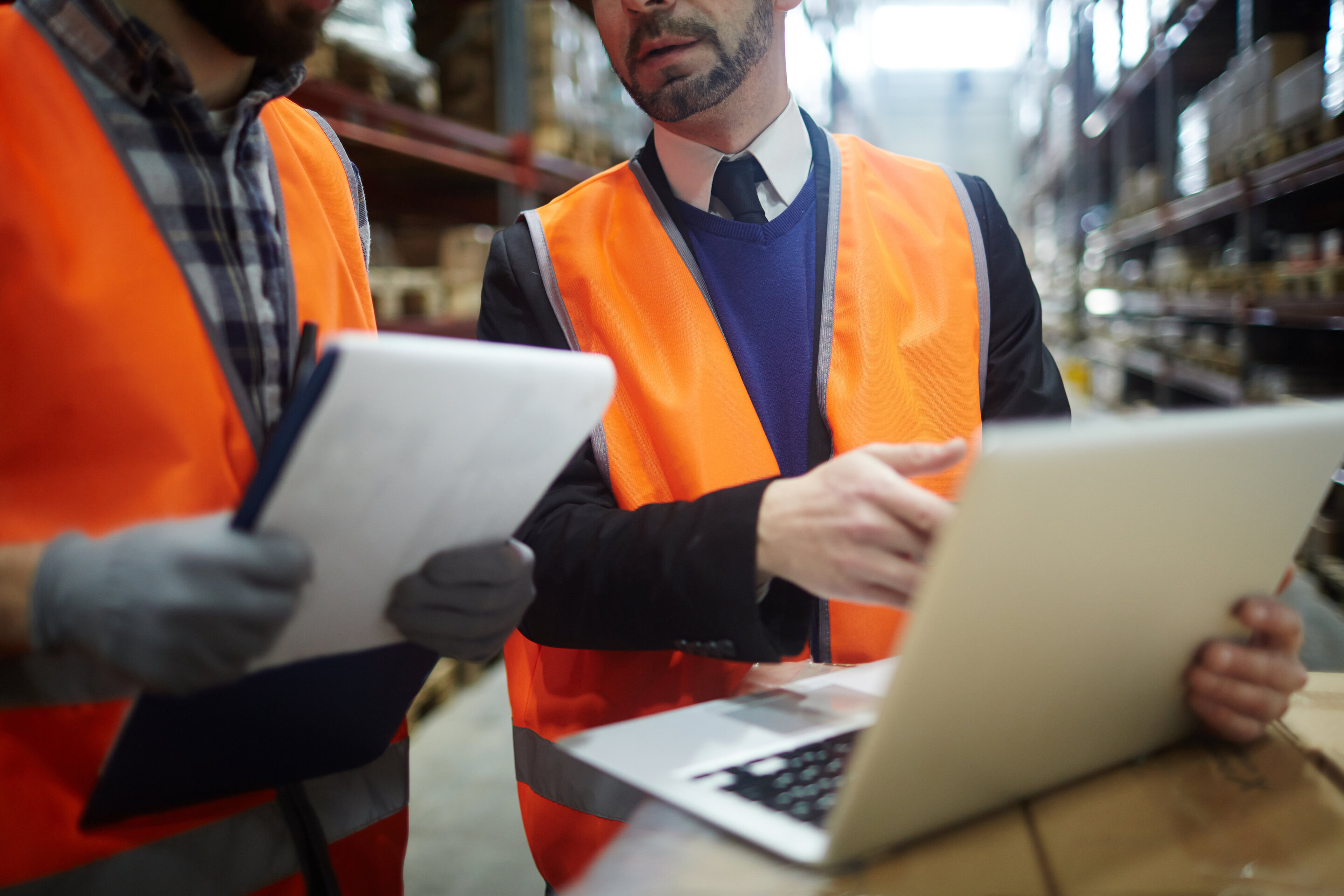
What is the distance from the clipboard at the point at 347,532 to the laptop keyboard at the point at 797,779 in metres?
0.31

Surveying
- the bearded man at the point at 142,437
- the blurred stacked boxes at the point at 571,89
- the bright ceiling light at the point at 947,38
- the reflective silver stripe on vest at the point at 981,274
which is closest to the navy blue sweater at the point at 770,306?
the reflective silver stripe on vest at the point at 981,274

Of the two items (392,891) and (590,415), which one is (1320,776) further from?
(392,891)

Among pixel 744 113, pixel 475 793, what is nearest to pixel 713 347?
pixel 744 113

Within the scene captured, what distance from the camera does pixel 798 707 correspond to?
91 cm

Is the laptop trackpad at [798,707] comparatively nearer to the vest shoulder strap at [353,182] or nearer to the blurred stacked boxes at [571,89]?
the vest shoulder strap at [353,182]

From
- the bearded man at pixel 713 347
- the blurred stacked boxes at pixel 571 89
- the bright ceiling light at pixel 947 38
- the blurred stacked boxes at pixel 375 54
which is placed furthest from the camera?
the bright ceiling light at pixel 947 38

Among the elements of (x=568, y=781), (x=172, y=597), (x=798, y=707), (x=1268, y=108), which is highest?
(x=1268, y=108)

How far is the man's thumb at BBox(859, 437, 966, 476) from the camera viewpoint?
77 centimetres

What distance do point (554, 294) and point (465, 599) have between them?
58 centimetres

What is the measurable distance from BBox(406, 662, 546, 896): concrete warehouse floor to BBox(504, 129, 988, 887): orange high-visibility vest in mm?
1345

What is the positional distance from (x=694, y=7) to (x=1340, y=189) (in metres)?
4.28

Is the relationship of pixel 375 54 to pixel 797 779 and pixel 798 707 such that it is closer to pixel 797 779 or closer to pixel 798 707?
pixel 798 707

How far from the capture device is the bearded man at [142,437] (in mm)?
705

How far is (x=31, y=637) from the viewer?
725 millimetres
